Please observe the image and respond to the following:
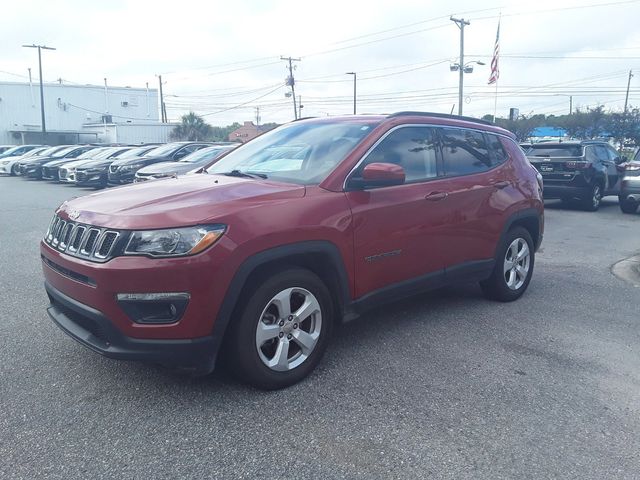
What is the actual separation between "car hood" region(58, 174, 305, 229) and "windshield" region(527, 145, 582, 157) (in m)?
11.2

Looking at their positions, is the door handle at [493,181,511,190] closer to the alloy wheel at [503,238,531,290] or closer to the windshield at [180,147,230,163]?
the alloy wheel at [503,238,531,290]

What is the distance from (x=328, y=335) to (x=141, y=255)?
4.62ft

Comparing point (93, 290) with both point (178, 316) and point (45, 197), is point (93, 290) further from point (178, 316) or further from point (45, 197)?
point (45, 197)

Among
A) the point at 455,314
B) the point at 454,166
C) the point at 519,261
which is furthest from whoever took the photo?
the point at 519,261

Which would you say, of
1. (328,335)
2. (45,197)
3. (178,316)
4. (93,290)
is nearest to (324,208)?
(328,335)

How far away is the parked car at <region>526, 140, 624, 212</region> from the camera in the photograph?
12.8m

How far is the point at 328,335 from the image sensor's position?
12.5ft

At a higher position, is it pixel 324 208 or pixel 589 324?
pixel 324 208

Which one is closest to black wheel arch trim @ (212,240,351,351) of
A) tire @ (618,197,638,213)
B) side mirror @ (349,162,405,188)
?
side mirror @ (349,162,405,188)

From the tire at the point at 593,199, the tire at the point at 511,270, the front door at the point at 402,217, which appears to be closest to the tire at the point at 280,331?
the front door at the point at 402,217

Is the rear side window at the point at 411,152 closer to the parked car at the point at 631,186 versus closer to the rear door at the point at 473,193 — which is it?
the rear door at the point at 473,193

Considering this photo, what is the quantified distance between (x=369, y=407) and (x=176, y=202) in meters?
1.71

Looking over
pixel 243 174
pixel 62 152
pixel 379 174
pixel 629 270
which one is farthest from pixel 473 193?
pixel 62 152

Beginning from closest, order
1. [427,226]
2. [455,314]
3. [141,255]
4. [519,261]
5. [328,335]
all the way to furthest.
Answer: [141,255] < [328,335] < [427,226] < [455,314] < [519,261]
